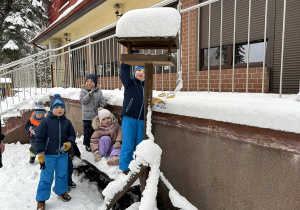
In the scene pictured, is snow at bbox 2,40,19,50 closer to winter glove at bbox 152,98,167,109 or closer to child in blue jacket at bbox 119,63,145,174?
child in blue jacket at bbox 119,63,145,174

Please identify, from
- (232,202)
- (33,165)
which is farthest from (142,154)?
(33,165)

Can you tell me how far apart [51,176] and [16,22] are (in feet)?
46.0

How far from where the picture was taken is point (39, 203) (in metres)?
2.84

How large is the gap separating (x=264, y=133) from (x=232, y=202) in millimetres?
684

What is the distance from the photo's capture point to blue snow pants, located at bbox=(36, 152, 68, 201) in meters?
2.84

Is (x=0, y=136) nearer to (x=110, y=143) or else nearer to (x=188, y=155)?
(x=110, y=143)

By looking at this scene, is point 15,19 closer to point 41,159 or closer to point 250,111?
point 41,159

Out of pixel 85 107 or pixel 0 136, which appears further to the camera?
pixel 85 107

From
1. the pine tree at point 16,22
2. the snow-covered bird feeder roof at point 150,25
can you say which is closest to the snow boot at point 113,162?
the snow-covered bird feeder roof at point 150,25

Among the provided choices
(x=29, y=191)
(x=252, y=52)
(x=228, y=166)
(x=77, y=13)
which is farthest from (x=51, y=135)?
(x=77, y=13)

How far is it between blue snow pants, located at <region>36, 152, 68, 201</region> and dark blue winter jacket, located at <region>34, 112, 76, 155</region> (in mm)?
128

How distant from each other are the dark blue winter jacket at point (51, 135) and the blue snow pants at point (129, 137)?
0.93 m

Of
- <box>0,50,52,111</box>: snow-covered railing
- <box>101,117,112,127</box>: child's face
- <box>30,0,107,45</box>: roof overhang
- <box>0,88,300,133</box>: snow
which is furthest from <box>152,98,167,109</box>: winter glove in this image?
<box>30,0,107,45</box>: roof overhang

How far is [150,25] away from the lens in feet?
5.92
